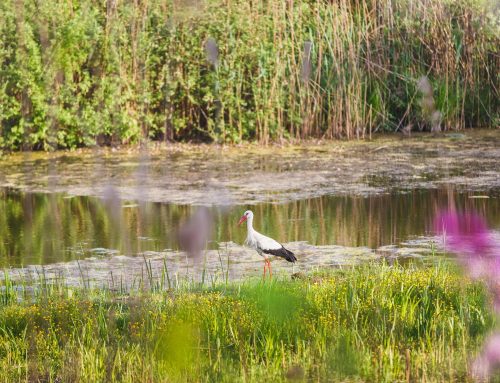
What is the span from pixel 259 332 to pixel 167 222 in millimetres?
4729

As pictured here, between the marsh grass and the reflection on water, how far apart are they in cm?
249

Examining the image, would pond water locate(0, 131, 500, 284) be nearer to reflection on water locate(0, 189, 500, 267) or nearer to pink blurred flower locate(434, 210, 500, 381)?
reflection on water locate(0, 189, 500, 267)

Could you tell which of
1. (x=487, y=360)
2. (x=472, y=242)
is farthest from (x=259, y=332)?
(x=472, y=242)

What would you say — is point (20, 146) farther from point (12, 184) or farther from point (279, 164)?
point (279, 164)

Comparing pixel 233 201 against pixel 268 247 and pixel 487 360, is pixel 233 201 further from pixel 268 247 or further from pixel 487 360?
pixel 487 360

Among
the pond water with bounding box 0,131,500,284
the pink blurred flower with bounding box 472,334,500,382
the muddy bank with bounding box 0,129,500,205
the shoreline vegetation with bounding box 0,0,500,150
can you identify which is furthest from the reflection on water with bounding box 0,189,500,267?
the pink blurred flower with bounding box 472,334,500,382

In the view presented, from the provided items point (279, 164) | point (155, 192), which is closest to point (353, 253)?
point (155, 192)

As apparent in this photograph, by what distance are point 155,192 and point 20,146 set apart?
145 inches

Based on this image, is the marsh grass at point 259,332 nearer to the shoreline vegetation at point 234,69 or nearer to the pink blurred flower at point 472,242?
the pink blurred flower at point 472,242

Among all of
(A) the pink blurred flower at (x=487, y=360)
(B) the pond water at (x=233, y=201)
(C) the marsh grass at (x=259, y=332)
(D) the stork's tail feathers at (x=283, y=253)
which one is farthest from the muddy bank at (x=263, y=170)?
(A) the pink blurred flower at (x=487, y=360)

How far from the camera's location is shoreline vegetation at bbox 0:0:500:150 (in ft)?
47.6

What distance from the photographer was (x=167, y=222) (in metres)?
10.5

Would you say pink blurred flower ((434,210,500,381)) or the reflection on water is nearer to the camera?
pink blurred flower ((434,210,500,381))

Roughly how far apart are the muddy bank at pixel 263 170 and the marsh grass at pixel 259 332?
16.0 ft
